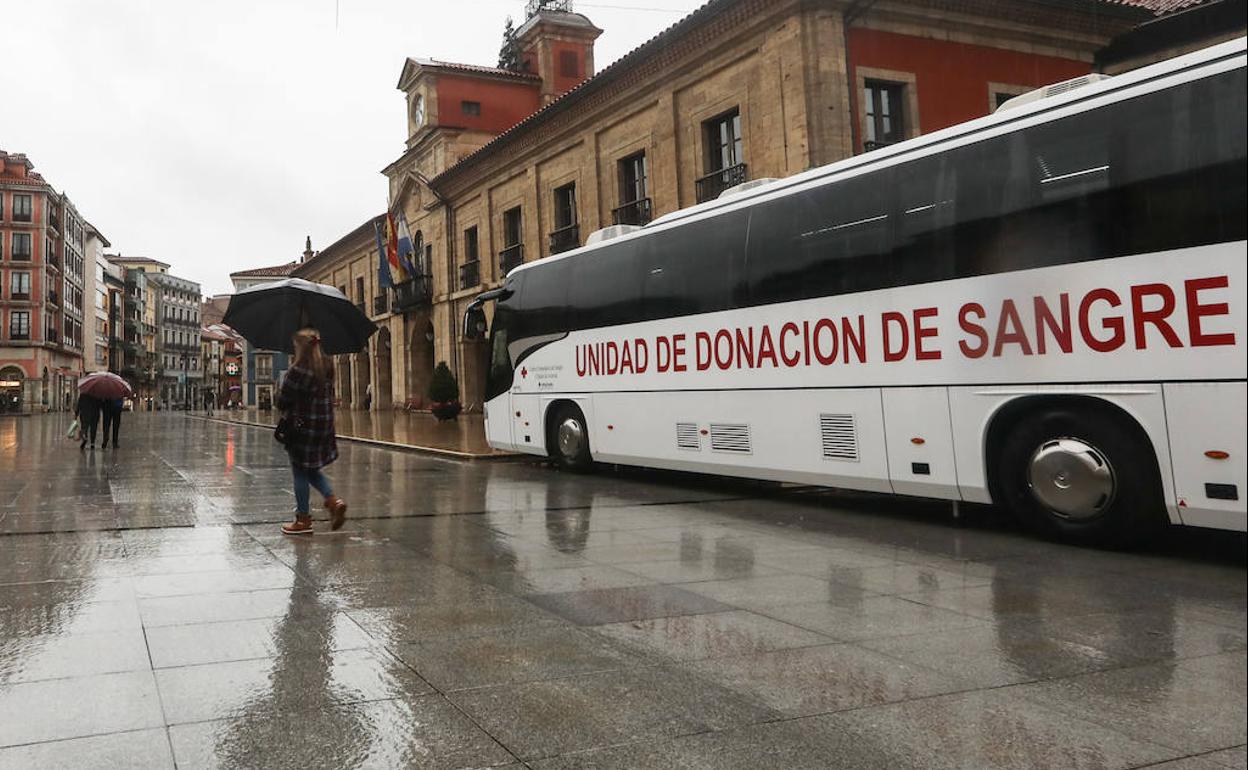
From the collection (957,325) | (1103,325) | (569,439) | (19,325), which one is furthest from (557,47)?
(19,325)

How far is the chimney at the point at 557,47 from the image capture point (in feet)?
130

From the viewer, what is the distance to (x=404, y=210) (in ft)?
136

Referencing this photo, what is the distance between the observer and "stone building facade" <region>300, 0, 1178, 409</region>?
1862 centimetres

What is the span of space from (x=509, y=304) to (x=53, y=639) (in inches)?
402

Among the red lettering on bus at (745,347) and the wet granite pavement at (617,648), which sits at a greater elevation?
the red lettering on bus at (745,347)

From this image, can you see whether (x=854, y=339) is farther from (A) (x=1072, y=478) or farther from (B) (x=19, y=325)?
(B) (x=19, y=325)

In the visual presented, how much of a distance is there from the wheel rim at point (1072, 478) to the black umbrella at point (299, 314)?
7593mm

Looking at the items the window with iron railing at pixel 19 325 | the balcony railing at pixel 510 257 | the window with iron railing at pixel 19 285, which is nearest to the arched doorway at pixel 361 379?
the balcony railing at pixel 510 257

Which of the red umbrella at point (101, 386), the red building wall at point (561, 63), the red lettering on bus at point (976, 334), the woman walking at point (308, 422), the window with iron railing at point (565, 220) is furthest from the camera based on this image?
the red building wall at point (561, 63)

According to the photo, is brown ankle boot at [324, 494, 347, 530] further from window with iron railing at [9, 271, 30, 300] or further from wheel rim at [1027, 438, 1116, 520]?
window with iron railing at [9, 271, 30, 300]

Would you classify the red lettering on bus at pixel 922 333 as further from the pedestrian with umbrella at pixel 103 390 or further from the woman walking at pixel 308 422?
the pedestrian with umbrella at pixel 103 390

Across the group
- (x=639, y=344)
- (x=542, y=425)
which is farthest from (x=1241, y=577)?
(x=542, y=425)

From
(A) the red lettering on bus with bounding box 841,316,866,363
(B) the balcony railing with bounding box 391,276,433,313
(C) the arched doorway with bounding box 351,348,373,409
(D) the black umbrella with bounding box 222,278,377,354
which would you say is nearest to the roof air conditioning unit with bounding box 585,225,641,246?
(D) the black umbrella with bounding box 222,278,377,354

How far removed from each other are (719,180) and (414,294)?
840 inches
